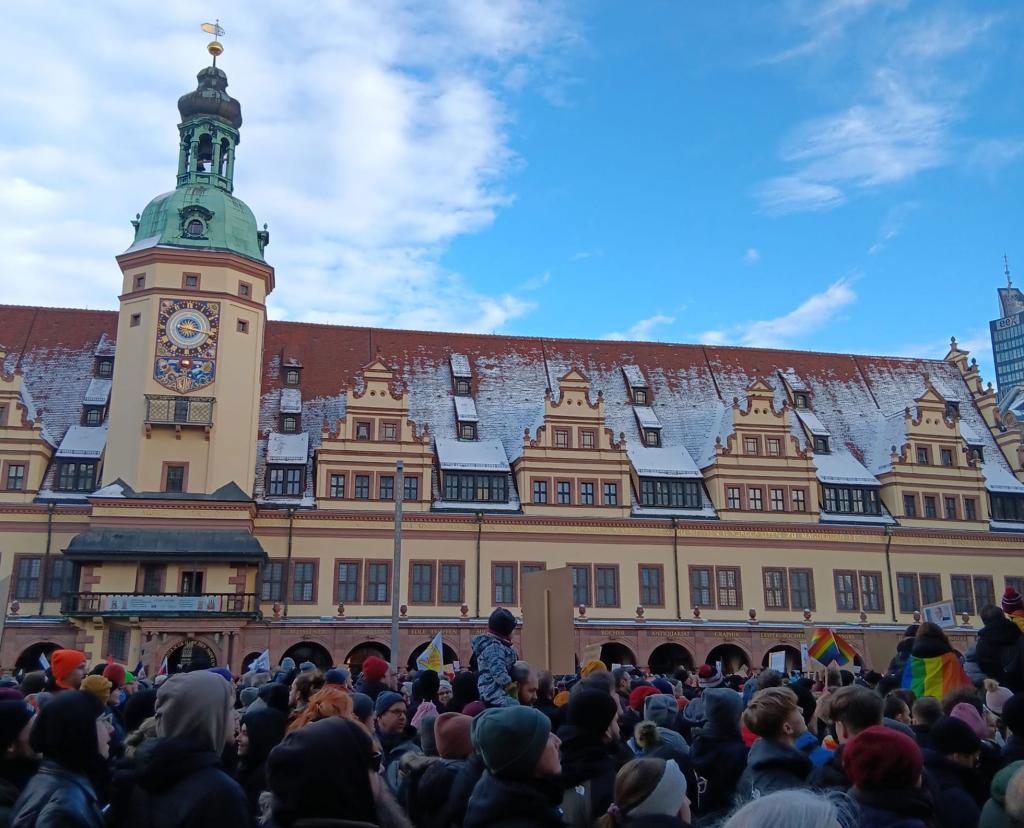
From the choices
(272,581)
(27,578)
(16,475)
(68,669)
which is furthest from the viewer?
(272,581)

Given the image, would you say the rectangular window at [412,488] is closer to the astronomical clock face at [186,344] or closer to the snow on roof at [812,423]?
the astronomical clock face at [186,344]

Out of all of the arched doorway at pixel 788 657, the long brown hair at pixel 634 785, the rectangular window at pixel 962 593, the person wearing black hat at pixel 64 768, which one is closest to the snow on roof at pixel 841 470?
the rectangular window at pixel 962 593

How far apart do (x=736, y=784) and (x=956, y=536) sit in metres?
39.5

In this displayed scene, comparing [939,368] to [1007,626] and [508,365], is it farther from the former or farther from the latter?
[1007,626]

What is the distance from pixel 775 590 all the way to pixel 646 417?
362 inches

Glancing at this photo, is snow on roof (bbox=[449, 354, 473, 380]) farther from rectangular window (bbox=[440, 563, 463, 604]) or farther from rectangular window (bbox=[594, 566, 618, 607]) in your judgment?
rectangular window (bbox=[594, 566, 618, 607])

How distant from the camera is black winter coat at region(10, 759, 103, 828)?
4730 millimetres

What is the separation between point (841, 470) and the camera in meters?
43.2

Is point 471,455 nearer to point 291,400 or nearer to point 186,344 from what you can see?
point 291,400

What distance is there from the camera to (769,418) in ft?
139

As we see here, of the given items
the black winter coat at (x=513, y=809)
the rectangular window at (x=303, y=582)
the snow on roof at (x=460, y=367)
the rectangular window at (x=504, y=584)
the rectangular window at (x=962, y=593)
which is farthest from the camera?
the snow on roof at (x=460, y=367)

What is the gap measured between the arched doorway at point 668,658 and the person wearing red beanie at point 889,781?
36.1 m

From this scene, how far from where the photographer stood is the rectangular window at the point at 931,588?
4144 cm

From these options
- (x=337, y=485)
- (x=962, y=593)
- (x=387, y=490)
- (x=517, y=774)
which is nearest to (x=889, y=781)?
(x=517, y=774)
